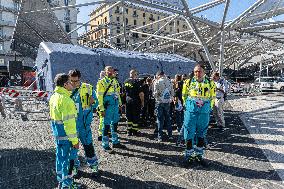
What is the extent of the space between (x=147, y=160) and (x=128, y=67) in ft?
27.4

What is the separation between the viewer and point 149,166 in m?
5.48

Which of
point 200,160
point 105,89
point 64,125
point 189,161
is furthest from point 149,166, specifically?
point 64,125

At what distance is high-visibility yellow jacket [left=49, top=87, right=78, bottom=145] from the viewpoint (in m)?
3.96

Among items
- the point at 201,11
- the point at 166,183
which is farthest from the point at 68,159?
the point at 201,11

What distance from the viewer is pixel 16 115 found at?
462 inches

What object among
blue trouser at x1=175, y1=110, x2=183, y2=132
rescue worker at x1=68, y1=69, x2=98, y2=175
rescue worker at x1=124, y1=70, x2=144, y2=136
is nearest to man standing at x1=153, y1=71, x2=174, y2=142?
blue trouser at x1=175, y1=110, x2=183, y2=132

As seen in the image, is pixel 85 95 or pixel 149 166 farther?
pixel 149 166

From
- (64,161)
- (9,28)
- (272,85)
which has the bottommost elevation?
(64,161)

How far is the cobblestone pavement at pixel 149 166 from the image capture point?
468cm

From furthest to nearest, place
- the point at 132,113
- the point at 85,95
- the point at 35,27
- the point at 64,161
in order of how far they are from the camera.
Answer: the point at 35,27 < the point at 132,113 < the point at 85,95 < the point at 64,161

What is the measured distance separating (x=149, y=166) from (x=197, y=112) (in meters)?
1.48

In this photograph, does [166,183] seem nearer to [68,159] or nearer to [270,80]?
[68,159]

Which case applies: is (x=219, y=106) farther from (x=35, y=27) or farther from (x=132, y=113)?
(x=35, y=27)

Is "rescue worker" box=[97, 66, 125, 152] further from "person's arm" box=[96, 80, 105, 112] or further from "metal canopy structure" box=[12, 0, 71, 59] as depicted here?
"metal canopy structure" box=[12, 0, 71, 59]
